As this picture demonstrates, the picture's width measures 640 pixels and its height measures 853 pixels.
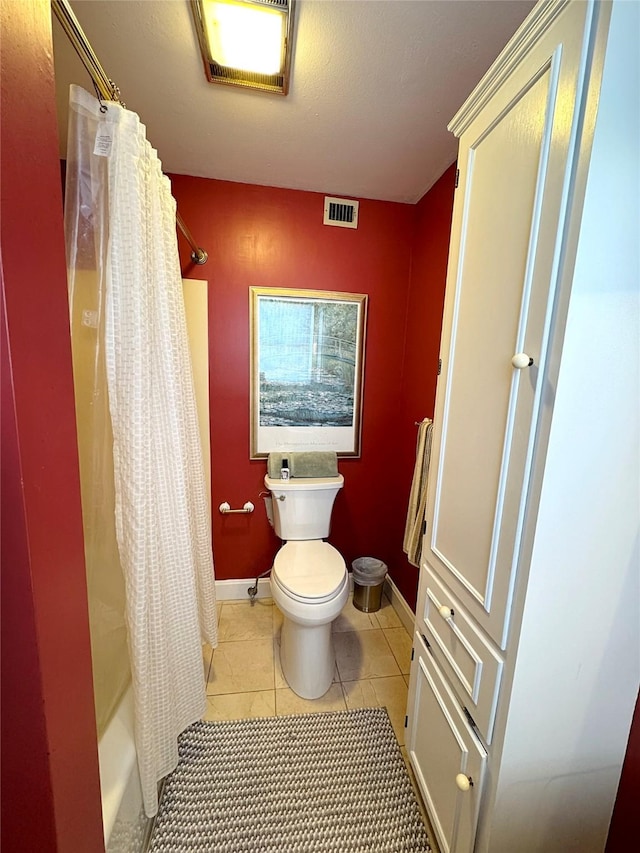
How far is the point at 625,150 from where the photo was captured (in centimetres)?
56

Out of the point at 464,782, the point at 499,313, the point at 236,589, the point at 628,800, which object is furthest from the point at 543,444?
the point at 236,589

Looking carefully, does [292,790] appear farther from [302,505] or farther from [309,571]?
[302,505]

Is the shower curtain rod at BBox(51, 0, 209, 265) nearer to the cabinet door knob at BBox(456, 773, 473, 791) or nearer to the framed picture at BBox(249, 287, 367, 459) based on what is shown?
the framed picture at BBox(249, 287, 367, 459)

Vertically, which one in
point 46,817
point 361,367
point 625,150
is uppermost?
point 625,150

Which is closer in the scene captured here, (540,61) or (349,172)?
(540,61)

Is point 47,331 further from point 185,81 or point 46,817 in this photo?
point 185,81

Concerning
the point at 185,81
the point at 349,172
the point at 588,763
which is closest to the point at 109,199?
the point at 185,81

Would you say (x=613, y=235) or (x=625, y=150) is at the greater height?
(x=625, y=150)

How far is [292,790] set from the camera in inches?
45.9

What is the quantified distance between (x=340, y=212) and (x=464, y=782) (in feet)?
7.63

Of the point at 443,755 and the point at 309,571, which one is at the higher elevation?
the point at 309,571

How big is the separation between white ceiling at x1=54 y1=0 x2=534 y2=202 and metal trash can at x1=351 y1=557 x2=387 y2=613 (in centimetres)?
218

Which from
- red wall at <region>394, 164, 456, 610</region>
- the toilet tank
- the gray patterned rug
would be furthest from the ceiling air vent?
the gray patterned rug

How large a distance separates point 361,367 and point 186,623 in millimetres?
1512
